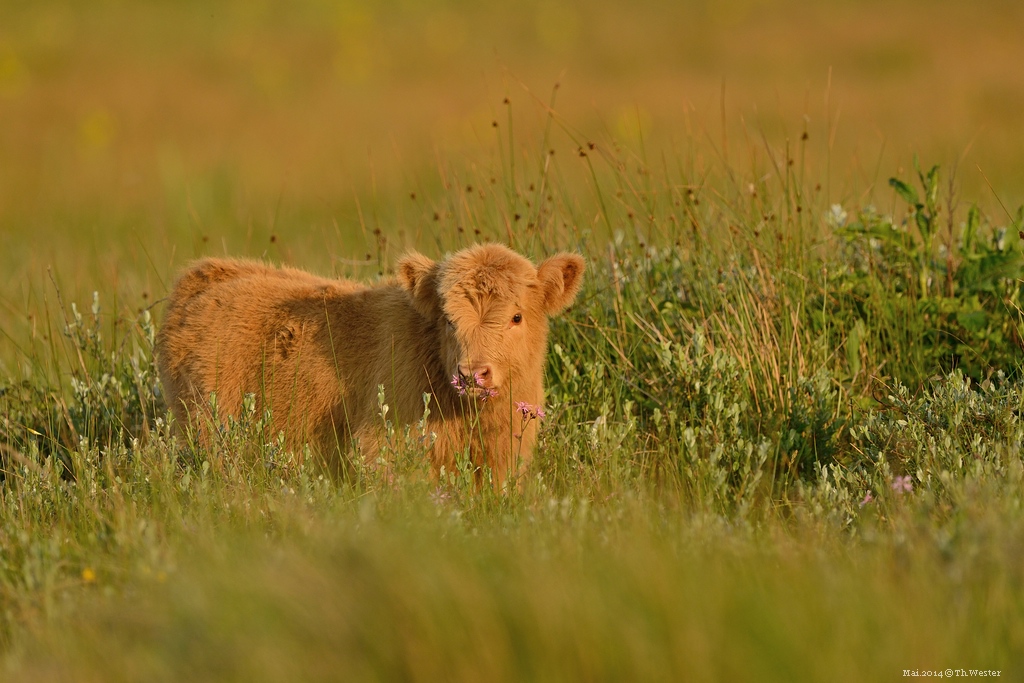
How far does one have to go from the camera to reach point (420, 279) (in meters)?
5.69

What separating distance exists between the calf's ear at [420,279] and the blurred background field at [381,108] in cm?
168

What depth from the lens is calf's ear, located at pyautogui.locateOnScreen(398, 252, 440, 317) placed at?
18.6 feet

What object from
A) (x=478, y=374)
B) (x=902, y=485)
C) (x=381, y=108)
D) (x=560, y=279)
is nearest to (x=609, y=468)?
(x=478, y=374)

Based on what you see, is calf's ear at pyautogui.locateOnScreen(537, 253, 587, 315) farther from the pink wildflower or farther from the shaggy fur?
the pink wildflower

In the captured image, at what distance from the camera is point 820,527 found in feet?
13.6

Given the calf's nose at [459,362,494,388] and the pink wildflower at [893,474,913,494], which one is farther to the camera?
the calf's nose at [459,362,494,388]

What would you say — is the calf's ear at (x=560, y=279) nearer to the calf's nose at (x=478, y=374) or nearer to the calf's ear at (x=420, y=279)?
the calf's ear at (x=420, y=279)

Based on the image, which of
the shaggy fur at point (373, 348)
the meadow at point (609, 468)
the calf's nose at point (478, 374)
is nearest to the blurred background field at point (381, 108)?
the meadow at point (609, 468)

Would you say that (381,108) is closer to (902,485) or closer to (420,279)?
(420,279)

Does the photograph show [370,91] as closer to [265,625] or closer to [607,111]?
[607,111]

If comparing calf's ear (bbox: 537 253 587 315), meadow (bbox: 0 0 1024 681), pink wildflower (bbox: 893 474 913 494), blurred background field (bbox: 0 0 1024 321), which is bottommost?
pink wildflower (bbox: 893 474 913 494)

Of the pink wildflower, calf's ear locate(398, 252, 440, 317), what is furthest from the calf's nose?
the pink wildflower

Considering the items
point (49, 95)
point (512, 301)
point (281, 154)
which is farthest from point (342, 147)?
point (512, 301)

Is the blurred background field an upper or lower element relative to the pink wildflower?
upper
